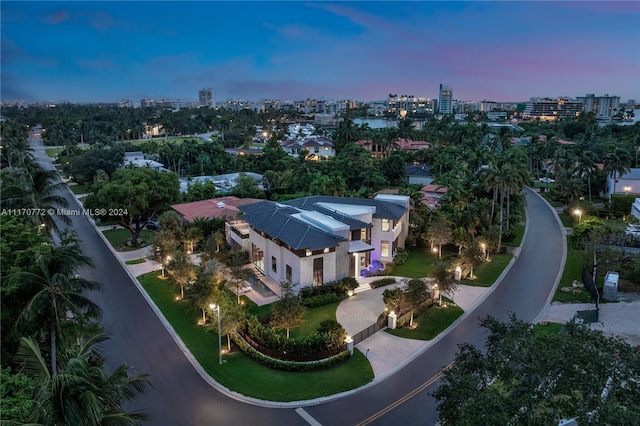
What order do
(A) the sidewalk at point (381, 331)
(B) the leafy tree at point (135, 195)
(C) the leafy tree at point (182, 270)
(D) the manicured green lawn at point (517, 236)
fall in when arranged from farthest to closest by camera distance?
(D) the manicured green lawn at point (517, 236) → (B) the leafy tree at point (135, 195) → (C) the leafy tree at point (182, 270) → (A) the sidewalk at point (381, 331)

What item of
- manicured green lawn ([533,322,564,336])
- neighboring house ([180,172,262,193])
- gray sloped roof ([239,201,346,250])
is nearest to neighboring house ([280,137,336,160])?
neighboring house ([180,172,262,193])

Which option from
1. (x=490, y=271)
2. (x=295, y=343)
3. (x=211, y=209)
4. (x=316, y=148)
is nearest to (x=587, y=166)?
(x=490, y=271)

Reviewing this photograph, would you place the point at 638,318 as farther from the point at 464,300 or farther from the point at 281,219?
the point at 281,219

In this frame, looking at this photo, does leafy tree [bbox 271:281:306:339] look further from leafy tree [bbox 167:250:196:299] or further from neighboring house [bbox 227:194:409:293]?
leafy tree [bbox 167:250:196:299]

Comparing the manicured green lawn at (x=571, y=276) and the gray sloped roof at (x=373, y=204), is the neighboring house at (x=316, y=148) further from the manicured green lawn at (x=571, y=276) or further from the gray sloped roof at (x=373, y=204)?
the manicured green lawn at (x=571, y=276)

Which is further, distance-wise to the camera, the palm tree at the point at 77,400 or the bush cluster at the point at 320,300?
the bush cluster at the point at 320,300

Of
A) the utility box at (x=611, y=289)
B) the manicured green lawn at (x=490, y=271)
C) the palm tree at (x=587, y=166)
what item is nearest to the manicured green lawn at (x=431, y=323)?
the manicured green lawn at (x=490, y=271)

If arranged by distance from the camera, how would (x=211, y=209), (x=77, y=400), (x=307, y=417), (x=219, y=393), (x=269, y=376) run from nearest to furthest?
(x=77, y=400)
(x=307, y=417)
(x=219, y=393)
(x=269, y=376)
(x=211, y=209)

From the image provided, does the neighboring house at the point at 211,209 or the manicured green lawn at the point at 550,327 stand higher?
the neighboring house at the point at 211,209

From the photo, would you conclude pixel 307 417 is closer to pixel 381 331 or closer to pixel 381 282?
pixel 381 331
